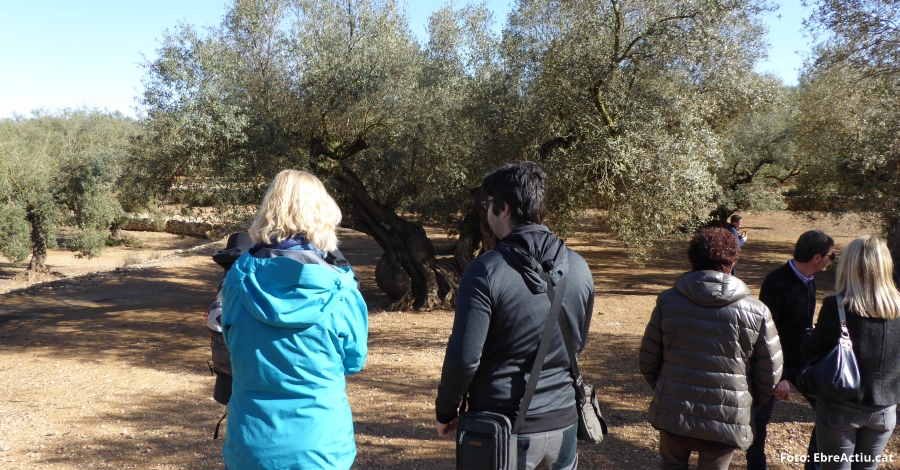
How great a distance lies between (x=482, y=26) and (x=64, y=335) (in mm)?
11373

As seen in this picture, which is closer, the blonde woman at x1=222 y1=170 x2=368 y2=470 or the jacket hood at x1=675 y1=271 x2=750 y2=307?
the blonde woman at x1=222 y1=170 x2=368 y2=470

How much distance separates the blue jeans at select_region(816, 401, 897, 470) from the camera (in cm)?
298

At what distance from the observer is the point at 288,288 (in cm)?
219

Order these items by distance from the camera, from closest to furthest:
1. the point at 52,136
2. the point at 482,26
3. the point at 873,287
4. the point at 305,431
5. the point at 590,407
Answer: the point at 305,431 → the point at 590,407 → the point at 873,287 → the point at 482,26 → the point at 52,136

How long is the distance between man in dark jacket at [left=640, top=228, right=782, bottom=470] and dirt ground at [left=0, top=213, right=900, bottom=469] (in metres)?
1.75

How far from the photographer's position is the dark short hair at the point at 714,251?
2838 millimetres

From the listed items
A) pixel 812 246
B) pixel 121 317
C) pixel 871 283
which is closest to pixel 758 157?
pixel 812 246

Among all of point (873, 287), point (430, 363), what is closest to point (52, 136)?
point (430, 363)

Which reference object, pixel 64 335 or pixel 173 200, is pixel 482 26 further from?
pixel 64 335

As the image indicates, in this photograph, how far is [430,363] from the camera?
24.8ft

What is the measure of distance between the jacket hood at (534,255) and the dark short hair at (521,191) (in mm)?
55

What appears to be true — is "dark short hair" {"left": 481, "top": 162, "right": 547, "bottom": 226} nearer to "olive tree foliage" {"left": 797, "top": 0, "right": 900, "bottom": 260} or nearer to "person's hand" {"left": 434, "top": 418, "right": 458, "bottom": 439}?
"person's hand" {"left": 434, "top": 418, "right": 458, "bottom": 439}

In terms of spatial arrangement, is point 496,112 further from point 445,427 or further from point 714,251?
point 445,427

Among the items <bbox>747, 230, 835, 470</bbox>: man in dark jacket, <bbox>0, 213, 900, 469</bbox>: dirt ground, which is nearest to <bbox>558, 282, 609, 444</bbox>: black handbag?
<bbox>747, 230, 835, 470</bbox>: man in dark jacket
